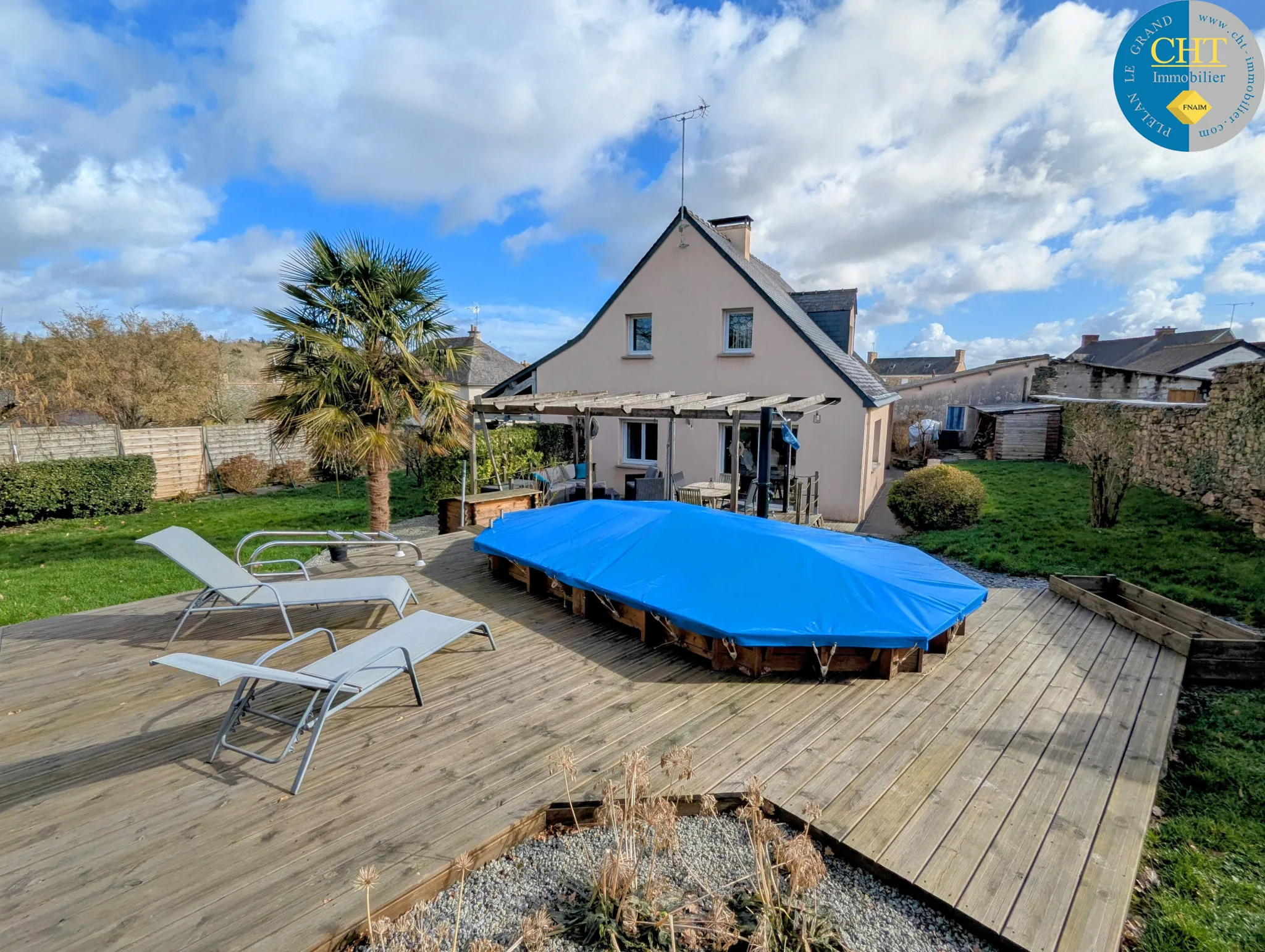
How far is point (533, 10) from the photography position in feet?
25.5

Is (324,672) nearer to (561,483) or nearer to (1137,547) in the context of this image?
(561,483)

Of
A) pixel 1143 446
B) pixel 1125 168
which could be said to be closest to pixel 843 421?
pixel 1125 168

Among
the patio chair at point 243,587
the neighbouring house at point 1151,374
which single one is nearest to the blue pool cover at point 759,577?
the patio chair at point 243,587

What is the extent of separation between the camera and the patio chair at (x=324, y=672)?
288 cm

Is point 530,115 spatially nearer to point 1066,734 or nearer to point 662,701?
point 662,701

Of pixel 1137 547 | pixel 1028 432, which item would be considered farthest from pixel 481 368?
pixel 1137 547

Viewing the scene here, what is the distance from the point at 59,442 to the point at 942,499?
2003 cm

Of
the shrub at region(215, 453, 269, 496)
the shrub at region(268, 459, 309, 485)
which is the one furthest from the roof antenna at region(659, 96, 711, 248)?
the shrub at region(215, 453, 269, 496)

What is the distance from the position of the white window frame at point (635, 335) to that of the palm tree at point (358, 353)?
20.0ft

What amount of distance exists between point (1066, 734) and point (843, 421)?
908cm

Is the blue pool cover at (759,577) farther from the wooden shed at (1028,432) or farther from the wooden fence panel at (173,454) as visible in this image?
the wooden shed at (1028,432)

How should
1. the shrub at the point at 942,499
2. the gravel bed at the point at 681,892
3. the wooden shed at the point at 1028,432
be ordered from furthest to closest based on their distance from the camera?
the wooden shed at the point at 1028,432, the shrub at the point at 942,499, the gravel bed at the point at 681,892

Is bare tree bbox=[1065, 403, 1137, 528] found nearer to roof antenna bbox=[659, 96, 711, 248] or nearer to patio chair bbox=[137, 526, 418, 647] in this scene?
roof antenna bbox=[659, 96, 711, 248]

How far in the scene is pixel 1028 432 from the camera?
21594 mm
